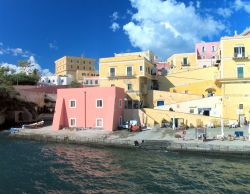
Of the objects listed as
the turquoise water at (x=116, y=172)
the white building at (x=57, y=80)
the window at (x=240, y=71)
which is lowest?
the turquoise water at (x=116, y=172)

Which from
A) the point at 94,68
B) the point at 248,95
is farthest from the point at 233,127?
the point at 94,68

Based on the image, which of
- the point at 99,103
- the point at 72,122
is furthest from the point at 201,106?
the point at 72,122

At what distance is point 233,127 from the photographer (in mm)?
39156

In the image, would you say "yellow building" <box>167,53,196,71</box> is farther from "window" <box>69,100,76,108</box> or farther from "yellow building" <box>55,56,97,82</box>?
"yellow building" <box>55,56,97,82</box>

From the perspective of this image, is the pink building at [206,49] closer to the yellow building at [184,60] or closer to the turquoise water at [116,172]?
the yellow building at [184,60]

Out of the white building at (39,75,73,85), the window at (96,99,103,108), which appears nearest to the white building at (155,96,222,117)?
the window at (96,99,103,108)

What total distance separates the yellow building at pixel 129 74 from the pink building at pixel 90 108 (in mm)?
3506

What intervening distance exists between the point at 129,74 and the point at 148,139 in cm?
1706

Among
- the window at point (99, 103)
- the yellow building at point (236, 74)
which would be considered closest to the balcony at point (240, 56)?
the yellow building at point (236, 74)

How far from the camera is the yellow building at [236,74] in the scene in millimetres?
41125

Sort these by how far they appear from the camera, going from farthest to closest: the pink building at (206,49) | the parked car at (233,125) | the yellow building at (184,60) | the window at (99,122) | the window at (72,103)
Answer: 1. the pink building at (206,49)
2. the yellow building at (184,60)
3. the window at (72,103)
4. the window at (99,122)
5. the parked car at (233,125)

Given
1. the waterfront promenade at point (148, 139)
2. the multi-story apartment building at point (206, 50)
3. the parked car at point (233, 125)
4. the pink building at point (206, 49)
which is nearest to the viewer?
the waterfront promenade at point (148, 139)

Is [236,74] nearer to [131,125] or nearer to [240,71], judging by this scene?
[240,71]

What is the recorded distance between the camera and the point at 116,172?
22703 millimetres
